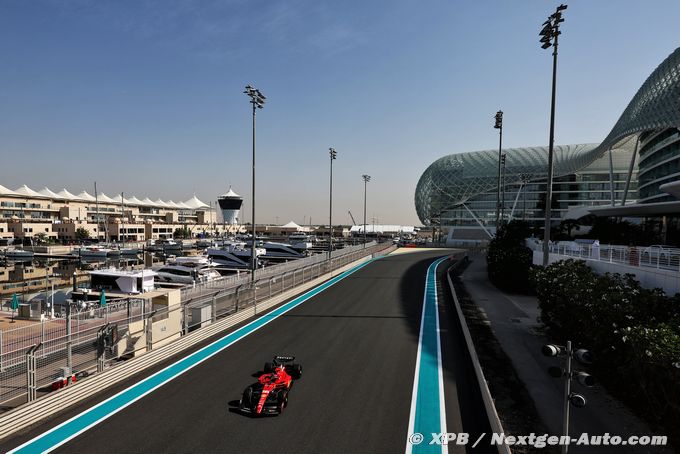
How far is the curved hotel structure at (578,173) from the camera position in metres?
42.0

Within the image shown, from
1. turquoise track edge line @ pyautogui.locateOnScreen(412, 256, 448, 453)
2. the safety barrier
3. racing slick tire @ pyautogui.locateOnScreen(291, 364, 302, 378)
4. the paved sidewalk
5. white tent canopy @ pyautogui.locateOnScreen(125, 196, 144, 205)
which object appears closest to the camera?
the safety barrier

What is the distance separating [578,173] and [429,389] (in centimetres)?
10275

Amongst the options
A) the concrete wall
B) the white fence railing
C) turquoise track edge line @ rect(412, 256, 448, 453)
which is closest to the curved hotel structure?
the white fence railing

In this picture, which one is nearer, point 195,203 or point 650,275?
point 650,275

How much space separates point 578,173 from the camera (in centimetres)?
9206

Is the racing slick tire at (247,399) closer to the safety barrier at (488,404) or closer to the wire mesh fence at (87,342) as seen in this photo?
the wire mesh fence at (87,342)

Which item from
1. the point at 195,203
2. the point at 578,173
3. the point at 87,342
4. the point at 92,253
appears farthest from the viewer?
the point at 195,203

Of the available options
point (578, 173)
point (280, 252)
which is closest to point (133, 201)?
point (280, 252)

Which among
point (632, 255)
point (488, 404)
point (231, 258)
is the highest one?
point (632, 255)

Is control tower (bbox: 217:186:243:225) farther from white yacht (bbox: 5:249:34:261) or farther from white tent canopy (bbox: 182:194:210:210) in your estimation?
white yacht (bbox: 5:249:34:261)

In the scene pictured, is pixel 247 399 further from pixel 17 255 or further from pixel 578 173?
pixel 578 173

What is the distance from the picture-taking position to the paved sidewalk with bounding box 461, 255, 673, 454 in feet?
26.0

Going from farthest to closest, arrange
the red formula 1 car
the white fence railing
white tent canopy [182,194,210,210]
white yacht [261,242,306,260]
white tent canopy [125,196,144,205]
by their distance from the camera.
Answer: white tent canopy [182,194,210,210]
white tent canopy [125,196,144,205]
white yacht [261,242,306,260]
the white fence railing
the red formula 1 car

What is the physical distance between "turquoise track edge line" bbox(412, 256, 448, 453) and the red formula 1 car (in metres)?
3.05
